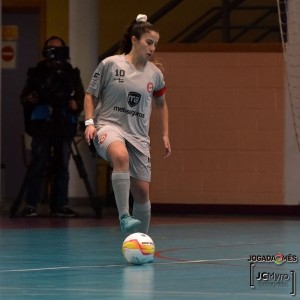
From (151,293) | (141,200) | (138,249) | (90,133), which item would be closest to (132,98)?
(90,133)

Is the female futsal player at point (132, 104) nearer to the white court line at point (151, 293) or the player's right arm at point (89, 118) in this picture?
the player's right arm at point (89, 118)

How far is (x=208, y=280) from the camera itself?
25.9ft

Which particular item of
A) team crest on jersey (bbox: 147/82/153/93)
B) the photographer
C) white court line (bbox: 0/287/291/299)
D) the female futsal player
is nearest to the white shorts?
the female futsal player

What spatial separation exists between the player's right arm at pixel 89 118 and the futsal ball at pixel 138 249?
1035 millimetres

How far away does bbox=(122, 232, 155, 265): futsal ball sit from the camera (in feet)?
28.7

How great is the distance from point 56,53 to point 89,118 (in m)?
4.94

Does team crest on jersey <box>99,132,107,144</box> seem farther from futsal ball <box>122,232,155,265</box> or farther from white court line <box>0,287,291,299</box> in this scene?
white court line <box>0,287,291,299</box>

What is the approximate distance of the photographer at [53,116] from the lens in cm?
1452

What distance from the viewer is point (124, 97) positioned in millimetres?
9758

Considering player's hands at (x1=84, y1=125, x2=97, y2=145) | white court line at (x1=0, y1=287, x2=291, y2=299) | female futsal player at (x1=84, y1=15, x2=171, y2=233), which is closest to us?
white court line at (x1=0, y1=287, x2=291, y2=299)

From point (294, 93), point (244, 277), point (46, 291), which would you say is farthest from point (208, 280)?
point (294, 93)

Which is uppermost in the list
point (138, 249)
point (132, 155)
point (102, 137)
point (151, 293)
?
point (102, 137)

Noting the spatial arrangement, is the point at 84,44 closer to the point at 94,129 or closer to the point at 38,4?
the point at 38,4

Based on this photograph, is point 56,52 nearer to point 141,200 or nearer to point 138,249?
point 141,200
